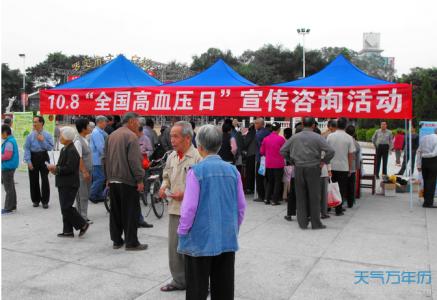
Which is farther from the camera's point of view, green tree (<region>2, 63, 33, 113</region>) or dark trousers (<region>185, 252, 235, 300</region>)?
green tree (<region>2, 63, 33, 113</region>)

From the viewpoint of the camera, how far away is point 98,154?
8.68 meters

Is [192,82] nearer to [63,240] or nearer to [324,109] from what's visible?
[324,109]

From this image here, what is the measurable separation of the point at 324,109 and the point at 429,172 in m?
2.65

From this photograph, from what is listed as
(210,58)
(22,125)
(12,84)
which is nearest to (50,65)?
(12,84)

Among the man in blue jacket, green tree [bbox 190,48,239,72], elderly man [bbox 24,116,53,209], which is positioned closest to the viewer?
the man in blue jacket

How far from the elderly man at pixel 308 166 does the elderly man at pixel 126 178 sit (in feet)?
8.75

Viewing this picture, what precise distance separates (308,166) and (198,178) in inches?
160

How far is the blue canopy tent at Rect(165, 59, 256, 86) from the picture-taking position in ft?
30.0

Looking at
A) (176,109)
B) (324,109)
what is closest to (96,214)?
(176,109)

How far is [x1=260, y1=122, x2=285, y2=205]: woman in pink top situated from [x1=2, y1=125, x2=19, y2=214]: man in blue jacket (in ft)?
15.5

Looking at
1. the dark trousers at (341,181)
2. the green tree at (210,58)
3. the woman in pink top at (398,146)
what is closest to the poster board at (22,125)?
the dark trousers at (341,181)

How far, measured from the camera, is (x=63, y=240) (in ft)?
20.1

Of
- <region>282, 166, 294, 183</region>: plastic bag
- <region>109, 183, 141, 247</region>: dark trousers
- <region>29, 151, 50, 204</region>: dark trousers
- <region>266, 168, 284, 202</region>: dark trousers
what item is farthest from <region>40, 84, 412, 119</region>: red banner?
<region>109, 183, 141, 247</region>: dark trousers

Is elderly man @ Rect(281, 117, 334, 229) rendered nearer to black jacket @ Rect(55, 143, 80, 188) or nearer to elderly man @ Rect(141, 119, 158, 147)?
black jacket @ Rect(55, 143, 80, 188)
